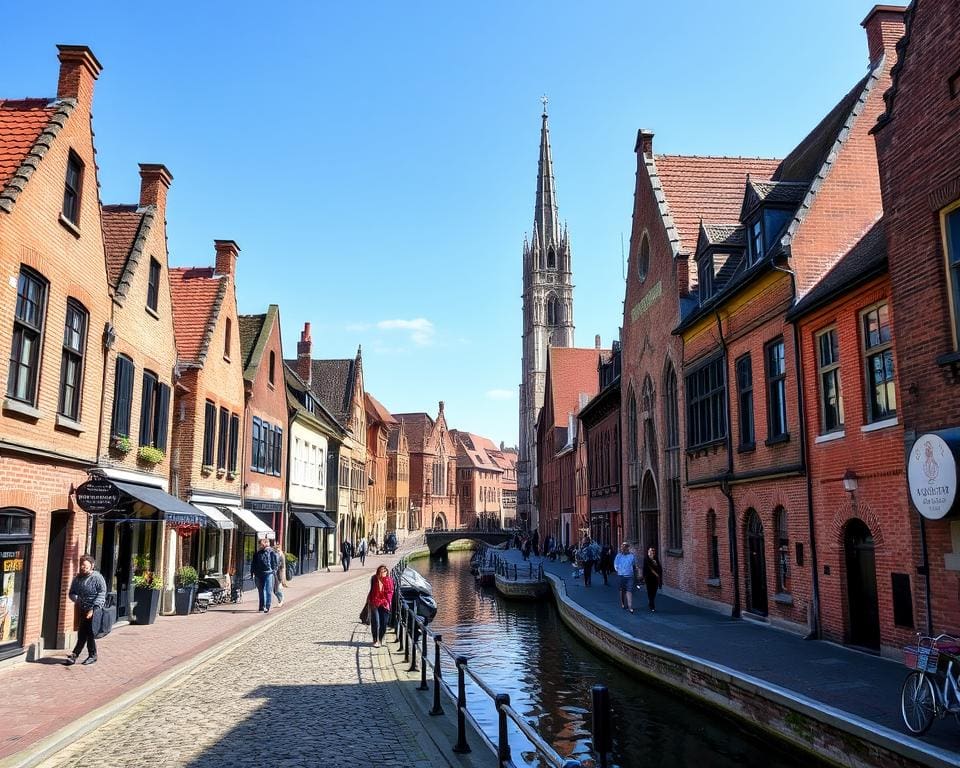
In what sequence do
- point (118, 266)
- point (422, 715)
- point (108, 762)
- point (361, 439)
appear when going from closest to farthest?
point (108, 762) < point (422, 715) < point (118, 266) < point (361, 439)

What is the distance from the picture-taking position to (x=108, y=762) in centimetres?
792

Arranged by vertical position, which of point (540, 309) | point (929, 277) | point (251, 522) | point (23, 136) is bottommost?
point (251, 522)

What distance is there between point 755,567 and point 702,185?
Answer: 13.9 metres

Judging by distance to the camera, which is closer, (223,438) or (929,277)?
(929,277)

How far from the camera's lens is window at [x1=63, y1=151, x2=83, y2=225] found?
14617mm

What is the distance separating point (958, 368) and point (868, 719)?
4658 millimetres

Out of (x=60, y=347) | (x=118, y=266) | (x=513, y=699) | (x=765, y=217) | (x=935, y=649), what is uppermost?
(x=765, y=217)

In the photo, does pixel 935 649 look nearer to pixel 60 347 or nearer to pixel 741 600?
pixel 741 600

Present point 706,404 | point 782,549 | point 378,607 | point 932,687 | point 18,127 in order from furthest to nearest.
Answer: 1. point 706,404
2. point 782,549
3. point 378,607
4. point 18,127
5. point 932,687

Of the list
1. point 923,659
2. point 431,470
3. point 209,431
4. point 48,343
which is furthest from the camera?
point 431,470

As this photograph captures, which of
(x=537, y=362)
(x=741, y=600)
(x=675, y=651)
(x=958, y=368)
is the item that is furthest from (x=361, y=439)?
(x=537, y=362)

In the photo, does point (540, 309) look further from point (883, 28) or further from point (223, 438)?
point (883, 28)

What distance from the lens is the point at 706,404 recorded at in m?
22.0

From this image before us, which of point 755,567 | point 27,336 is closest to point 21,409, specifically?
point 27,336
